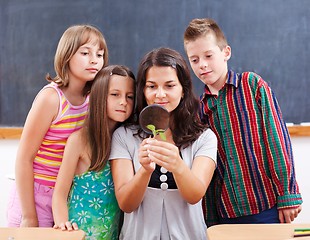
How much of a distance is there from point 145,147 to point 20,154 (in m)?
0.65

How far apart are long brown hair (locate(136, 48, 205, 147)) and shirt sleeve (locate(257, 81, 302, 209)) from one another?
0.30 m

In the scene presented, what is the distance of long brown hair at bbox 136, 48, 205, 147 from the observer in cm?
171

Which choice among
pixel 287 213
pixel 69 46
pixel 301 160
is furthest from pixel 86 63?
pixel 301 160

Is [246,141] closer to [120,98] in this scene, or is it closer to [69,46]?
[120,98]

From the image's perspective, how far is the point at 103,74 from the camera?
5.90 ft

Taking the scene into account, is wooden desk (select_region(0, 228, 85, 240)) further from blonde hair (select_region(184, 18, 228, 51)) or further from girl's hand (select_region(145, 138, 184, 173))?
blonde hair (select_region(184, 18, 228, 51))

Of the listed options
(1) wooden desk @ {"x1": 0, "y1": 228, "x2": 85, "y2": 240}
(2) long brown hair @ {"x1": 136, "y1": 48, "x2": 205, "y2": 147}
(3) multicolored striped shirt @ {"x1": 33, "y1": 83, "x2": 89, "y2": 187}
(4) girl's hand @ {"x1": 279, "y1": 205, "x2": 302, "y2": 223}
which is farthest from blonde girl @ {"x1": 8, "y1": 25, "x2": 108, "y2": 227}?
(4) girl's hand @ {"x1": 279, "y1": 205, "x2": 302, "y2": 223}

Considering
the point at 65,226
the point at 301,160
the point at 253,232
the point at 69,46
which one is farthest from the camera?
the point at 301,160

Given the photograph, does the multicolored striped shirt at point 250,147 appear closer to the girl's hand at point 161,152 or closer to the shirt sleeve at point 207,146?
the shirt sleeve at point 207,146

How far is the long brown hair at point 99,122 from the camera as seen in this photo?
1728 millimetres

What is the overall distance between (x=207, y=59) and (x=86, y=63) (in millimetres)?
500

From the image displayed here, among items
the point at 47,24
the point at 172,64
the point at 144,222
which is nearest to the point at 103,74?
the point at 172,64

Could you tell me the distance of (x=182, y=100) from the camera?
1786 mm

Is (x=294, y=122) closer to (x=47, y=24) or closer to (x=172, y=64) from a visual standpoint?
(x=172, y=64)
